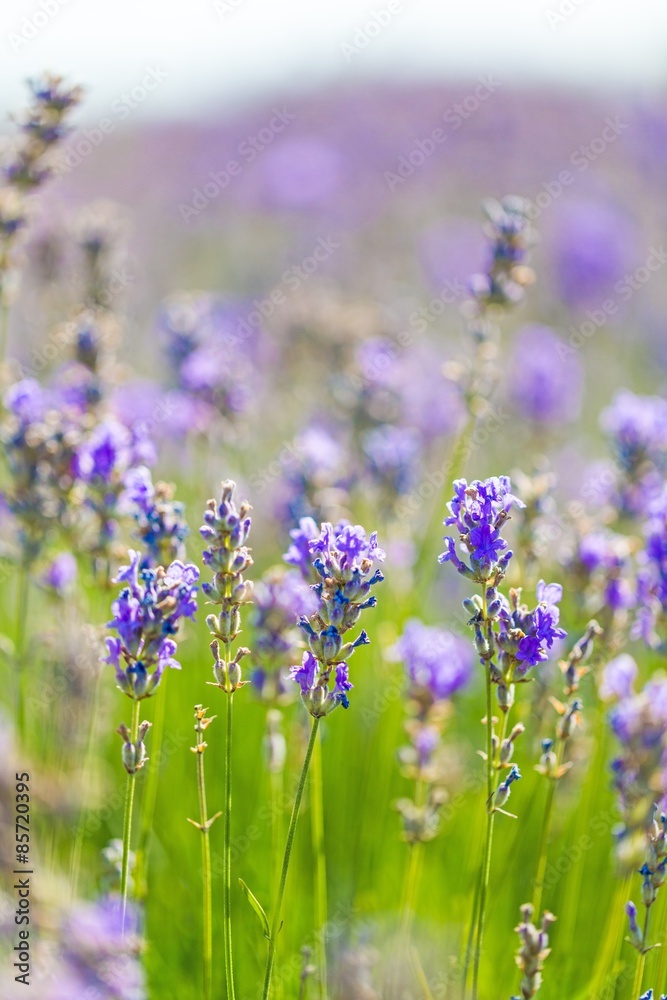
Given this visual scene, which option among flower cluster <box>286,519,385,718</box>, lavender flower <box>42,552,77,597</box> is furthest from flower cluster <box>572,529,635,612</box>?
lavender flower <box>42,552,77,597</box>

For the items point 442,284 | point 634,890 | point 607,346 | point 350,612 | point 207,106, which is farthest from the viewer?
point 207,106

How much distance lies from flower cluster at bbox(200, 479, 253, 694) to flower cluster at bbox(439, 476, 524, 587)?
33 centimetres

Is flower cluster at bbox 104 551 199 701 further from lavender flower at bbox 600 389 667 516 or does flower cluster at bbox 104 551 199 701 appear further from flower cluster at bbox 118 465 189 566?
lavender flower at bbox 600 389 667 516

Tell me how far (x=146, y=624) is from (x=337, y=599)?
0.30 m

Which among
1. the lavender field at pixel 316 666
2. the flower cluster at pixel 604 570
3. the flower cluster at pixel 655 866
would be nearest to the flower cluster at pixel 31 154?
the lavender field at pixel 316 666

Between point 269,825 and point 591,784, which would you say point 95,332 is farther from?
point 591,784

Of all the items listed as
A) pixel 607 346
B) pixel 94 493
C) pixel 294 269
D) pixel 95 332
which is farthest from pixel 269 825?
pixel 607 346

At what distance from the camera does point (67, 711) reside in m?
2.43

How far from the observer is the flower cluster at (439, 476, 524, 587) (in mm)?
1563

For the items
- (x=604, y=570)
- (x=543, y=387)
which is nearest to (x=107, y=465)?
(x=604, y=570)

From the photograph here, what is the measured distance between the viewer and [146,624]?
155 centimetres

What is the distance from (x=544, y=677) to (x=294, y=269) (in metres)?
6.14

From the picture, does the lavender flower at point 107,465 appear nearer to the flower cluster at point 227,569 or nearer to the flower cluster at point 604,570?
the flower cluster at point 227,569

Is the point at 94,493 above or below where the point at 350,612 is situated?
above
